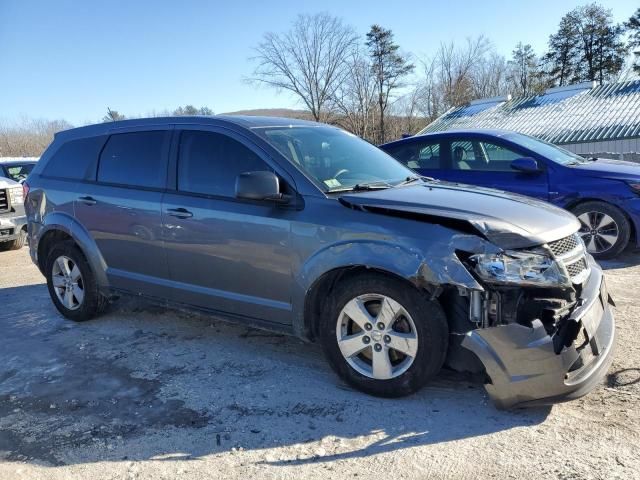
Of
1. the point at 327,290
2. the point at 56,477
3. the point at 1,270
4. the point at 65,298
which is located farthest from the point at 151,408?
the point at 1,270

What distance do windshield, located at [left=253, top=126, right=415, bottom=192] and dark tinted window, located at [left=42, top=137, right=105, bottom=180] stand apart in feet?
6.25

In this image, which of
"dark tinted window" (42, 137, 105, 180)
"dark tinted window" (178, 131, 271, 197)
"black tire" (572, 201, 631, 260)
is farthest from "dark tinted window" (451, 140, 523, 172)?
"dark tinted window" (42, 137, 105, 180)

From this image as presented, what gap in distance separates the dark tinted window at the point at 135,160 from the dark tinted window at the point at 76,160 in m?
0.13

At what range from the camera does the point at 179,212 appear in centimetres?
418

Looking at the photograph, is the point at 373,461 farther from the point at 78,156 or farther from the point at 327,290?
the point at 78,156

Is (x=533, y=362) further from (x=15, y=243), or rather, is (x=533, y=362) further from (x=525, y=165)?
(x=15, y=243)

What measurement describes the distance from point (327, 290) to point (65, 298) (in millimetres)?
3063

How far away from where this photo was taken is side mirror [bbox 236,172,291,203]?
139 inches

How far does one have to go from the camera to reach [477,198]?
11.8ft

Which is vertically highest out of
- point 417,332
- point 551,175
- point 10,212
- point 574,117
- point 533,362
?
point 574,117

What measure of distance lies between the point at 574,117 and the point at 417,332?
76.4 ft

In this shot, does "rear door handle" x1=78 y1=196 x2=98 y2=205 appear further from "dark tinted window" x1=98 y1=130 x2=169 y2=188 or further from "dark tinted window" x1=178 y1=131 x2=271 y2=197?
"dark tinted window" x1=178 y1=131 x2=271 y2=197

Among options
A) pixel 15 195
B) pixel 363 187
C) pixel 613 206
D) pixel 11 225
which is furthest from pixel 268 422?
pixel 15 195

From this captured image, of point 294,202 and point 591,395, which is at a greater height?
point 294,202
